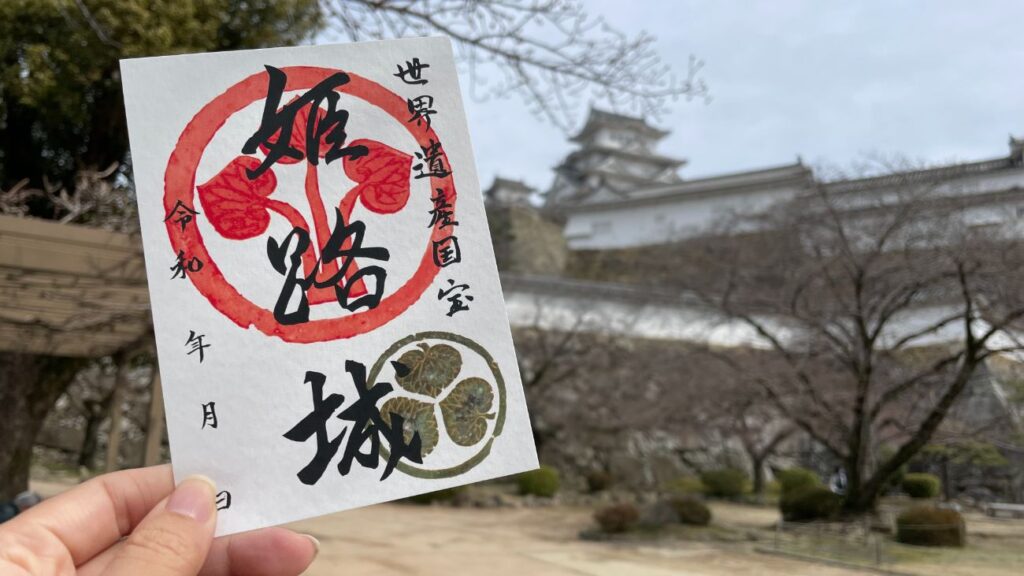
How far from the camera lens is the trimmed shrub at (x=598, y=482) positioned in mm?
16203

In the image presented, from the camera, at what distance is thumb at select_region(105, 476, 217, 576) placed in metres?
0.94

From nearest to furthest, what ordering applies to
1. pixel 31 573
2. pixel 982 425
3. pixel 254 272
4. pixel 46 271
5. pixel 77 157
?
pixel 31 573 → pixel 254 272 → pixel 46 271 → pixel 77 157 → pixel 982 425

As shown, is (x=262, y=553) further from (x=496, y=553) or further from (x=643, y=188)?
(x=643, y=188)

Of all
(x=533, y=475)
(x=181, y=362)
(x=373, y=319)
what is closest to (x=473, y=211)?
(x=373, y=319)

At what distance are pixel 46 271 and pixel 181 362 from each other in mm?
4274

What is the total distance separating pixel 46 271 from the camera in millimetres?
4559

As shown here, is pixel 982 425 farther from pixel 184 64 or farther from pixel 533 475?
pixel 184 64

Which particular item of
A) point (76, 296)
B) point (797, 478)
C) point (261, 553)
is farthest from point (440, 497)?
point (261, 553)

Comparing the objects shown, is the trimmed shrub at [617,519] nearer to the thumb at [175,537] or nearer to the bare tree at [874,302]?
the bare tree at [874,302]

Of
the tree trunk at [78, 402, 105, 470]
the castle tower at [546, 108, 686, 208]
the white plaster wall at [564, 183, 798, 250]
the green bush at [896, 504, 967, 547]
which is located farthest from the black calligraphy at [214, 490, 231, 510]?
the castle tower at [546, 108, 686, 208]

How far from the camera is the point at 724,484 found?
49.5ft

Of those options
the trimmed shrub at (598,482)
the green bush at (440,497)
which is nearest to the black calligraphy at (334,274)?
the green bush at (440,497)

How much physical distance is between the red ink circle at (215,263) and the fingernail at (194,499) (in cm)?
22

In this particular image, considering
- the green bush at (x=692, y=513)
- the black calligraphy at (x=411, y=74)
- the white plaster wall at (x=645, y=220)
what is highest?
the white plaster wall at (x=645, y=220)
